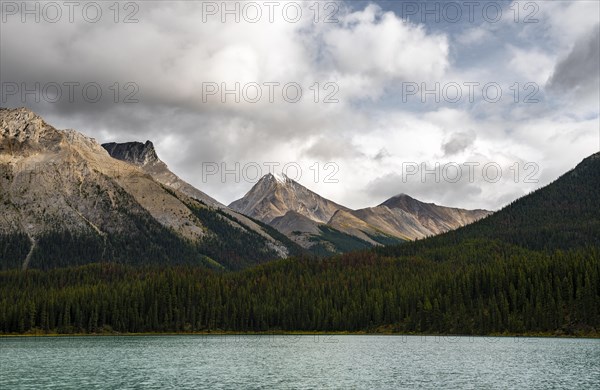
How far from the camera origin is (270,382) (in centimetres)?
9144

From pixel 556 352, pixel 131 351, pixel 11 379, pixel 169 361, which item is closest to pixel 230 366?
pixel 169 361

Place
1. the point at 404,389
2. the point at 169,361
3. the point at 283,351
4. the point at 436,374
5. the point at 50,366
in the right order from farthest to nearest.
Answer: the point at 283,351
the point at 169,361
the point at 50,366
the point at 436,374
the point at 404,389

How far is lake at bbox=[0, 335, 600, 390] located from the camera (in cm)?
8869

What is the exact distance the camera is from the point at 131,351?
15962 cm

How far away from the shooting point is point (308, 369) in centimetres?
11156

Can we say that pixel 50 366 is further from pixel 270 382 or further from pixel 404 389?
pixel 404 389

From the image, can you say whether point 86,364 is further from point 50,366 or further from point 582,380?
point 582,380

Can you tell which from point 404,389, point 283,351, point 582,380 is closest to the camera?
point 404,389

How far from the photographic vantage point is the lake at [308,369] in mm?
88688

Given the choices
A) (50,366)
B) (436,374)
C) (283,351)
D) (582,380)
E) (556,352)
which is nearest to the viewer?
(582,380)

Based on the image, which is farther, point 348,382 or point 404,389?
point 348,382

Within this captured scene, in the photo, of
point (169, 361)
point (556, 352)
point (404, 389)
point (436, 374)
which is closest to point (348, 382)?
point (404, 389)

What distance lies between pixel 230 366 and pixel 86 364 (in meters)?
29.5

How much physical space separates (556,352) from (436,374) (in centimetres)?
5581
